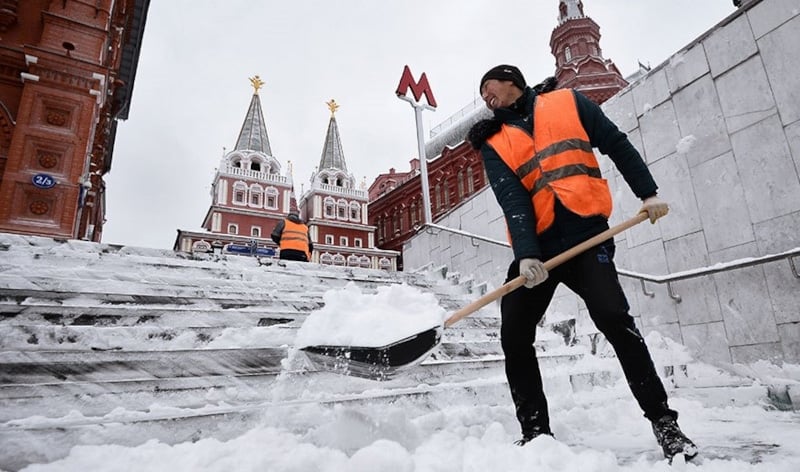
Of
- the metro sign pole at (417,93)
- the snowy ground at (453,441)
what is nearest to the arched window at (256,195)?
the metro sign pole at (417,93)

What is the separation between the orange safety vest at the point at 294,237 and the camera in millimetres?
7320

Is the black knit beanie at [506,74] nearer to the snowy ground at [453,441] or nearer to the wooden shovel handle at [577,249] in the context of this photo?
the wooden shovel handle at [577,249]

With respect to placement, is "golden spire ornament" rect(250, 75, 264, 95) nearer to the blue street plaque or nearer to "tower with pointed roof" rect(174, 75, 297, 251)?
"tower with pointed roof" rect(174, 75, 297, 251)

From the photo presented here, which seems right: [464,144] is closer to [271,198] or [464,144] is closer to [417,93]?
[271,198]

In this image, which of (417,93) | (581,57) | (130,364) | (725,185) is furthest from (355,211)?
(130,364)

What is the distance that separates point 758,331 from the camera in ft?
→ 9.41

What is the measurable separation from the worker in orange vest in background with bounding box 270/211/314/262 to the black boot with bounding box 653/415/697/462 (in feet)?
20.9

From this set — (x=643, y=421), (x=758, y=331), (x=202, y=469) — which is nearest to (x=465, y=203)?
(x=758, y=331)

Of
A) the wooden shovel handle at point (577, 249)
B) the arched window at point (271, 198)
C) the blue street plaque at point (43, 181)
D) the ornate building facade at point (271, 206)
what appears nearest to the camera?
the wooden shovel handle at point (577, 249)

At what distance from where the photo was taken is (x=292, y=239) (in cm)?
733

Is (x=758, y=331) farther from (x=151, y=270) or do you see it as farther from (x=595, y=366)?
(x=151, y=270)

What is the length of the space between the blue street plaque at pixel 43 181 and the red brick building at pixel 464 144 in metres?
16.7

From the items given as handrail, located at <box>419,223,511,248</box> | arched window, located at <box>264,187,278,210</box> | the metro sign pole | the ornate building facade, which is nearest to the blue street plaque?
the metro sign pole

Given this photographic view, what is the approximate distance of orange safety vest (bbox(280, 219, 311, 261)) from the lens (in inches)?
288
